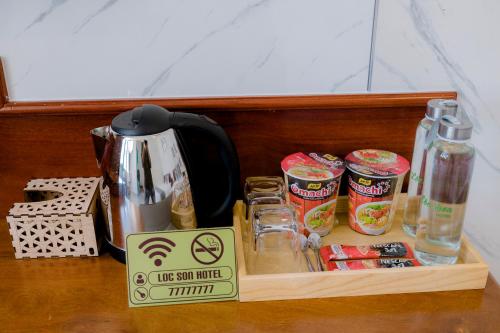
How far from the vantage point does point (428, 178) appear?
30.4 inches

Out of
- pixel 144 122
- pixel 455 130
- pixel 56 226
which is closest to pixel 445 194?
pixel 455 130

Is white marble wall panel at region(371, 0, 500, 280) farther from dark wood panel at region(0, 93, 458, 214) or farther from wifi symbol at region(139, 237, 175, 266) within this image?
wifi symbol at region(139, 237, 175, 266)

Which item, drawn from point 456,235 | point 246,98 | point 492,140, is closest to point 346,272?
point 456,235

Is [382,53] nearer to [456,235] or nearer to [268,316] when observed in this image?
[456,235]

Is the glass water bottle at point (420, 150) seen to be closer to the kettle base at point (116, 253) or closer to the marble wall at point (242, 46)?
the marble wall at point (242, 46)

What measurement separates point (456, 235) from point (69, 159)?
0.68 meters

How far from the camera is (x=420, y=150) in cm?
83

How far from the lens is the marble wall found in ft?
2.76

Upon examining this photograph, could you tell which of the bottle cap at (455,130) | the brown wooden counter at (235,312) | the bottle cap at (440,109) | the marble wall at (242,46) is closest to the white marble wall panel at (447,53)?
the marble wall at (242,46)

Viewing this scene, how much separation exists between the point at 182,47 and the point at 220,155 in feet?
0.68

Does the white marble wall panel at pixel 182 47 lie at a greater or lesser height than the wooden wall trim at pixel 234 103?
greater

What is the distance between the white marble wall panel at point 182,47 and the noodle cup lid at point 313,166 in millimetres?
122

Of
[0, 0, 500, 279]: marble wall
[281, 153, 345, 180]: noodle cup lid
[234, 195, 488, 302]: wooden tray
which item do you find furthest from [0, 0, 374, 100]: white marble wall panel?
[234, 195, 488, 302]: wooden tray

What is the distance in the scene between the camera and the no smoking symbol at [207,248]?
71cm
